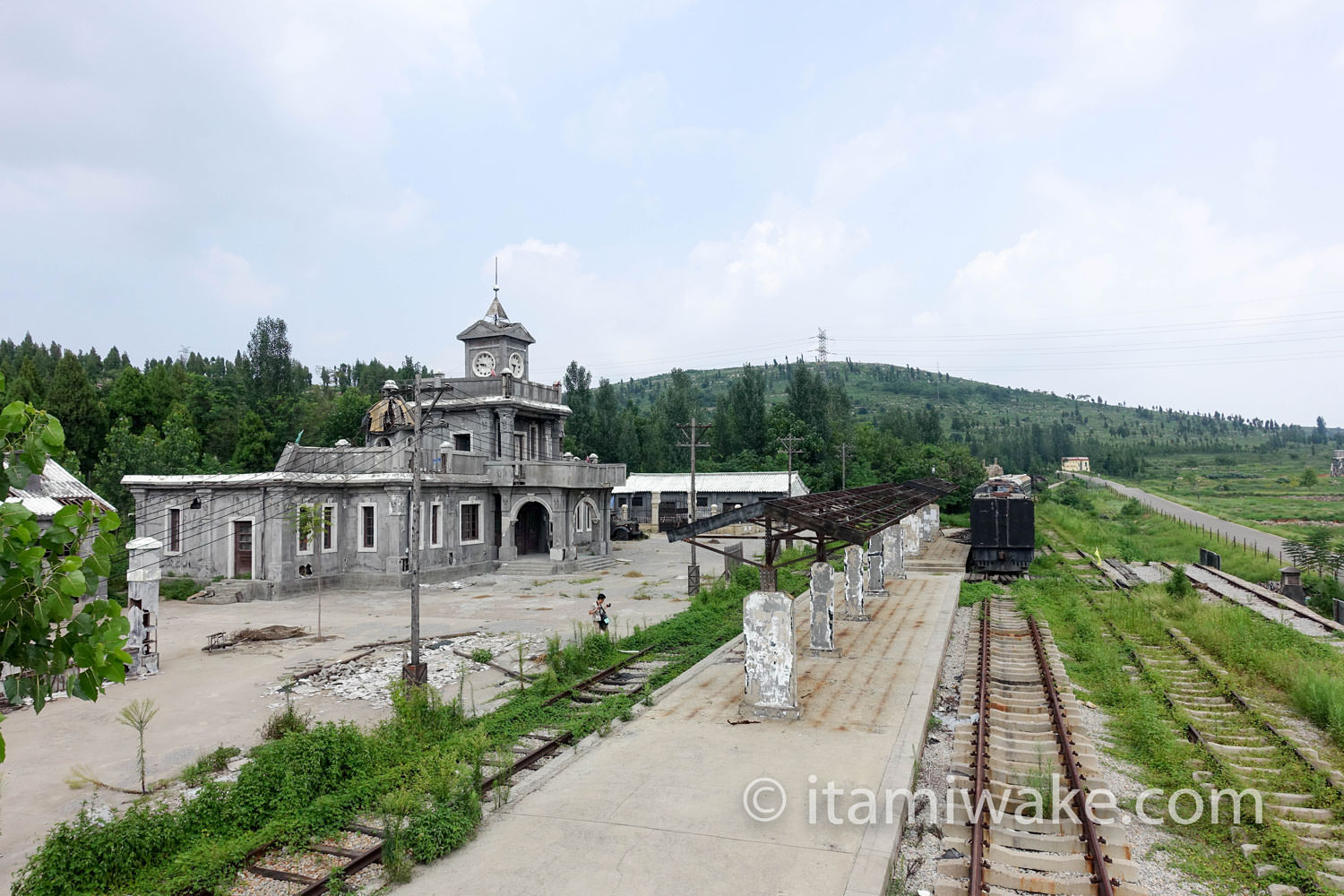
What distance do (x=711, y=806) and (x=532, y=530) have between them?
32863 mm

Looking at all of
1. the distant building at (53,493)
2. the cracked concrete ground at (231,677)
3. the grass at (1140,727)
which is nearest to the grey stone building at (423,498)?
the cracked concrete ground at (231,677)

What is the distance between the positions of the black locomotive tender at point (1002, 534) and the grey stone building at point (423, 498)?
17817 millimetres

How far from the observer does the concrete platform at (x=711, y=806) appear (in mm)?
7504

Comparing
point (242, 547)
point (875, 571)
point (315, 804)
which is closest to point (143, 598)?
point (315, 804)

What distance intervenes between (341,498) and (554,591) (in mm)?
9619


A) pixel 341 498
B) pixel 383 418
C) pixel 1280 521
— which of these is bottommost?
pixel 1280 521

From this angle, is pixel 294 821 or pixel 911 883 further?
pixel 294 821

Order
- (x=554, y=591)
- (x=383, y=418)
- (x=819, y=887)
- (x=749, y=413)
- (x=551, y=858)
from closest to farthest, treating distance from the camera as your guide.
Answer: (x=819, y=887) < (x=551, y=858) < (x=554, y=591) < (x=383, y=418) < (x=749, y=413)

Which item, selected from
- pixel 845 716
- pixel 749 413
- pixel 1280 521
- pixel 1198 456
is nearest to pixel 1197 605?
pixel 845 716

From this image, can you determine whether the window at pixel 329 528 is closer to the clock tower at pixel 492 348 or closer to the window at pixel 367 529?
the window at pixel 367 529

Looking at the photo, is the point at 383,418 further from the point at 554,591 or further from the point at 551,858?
the point at 551,858

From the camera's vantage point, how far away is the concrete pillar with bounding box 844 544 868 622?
20.3 m

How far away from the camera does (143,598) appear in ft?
54.3

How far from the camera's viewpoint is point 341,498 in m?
30.5
